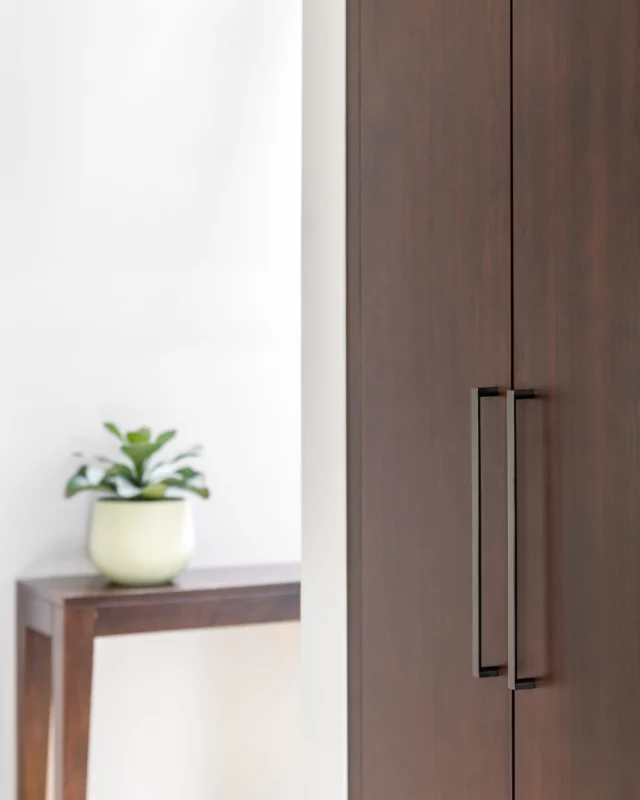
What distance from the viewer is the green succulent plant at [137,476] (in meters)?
2.42

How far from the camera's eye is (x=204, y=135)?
2.70 metres

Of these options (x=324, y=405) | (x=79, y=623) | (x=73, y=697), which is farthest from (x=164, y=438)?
(x=324, y=405)

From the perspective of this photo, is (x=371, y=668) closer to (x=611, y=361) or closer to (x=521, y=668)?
(x=521, y=668)

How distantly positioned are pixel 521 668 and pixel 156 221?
1.76 meters

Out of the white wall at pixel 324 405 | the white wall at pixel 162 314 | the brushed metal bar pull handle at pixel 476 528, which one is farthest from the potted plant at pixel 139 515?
the brushed metal bar pull handle at pixel 476 528

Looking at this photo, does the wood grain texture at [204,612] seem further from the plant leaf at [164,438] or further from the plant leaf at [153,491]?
the plant leaf at [164,438]

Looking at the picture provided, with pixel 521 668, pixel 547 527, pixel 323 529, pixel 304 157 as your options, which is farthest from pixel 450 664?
pixel 304 157

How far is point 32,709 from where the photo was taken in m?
2.47

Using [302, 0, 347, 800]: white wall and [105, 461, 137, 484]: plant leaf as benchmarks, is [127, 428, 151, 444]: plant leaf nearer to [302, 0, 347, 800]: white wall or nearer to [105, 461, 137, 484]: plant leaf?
[105, 461, 137, 484]: plant leaf

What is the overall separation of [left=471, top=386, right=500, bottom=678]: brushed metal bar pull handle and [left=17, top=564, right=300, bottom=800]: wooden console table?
3.93ft

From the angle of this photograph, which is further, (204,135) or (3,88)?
(204,135)

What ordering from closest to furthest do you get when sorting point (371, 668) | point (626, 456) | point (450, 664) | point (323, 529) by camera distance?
A: point (626, 456), point (450, 664), point (371, 668), point (323, 529)

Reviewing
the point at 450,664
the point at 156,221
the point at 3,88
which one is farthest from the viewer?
the point at 156,221

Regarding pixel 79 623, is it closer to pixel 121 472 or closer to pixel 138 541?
pixel 138 541
